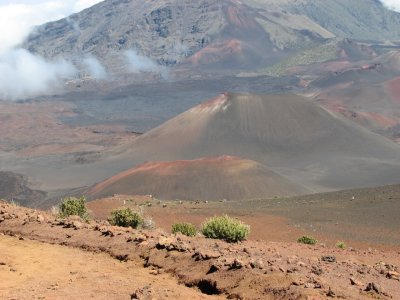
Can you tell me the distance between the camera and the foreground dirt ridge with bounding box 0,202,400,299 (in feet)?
30.3

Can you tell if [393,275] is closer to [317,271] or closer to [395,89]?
[317,271]

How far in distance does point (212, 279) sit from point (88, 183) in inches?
2584

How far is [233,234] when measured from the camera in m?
15.9

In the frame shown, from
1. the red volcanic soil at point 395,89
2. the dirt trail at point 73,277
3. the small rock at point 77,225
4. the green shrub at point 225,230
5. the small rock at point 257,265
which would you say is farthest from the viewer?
the red volcanic soil at point 395,89

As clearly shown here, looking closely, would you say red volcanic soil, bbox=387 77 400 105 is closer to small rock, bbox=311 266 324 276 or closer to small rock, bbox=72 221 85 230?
small rock, bbox=72 221 85 230

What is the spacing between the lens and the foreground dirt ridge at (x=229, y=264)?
30.3ft

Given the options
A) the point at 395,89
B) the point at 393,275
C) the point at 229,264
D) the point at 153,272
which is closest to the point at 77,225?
the point at 153,272

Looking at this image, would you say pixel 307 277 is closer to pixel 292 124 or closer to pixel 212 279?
pixel 212 279

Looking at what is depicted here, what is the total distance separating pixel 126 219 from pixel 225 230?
372 centimetres

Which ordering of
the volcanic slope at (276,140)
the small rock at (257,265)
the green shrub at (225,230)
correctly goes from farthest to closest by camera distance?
the volcanic slope at (276,140) → the green shrub at (225,230) → the small rock at (257,265)

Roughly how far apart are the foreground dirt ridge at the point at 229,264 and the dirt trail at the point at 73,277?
29cm

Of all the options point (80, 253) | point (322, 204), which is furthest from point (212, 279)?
point (322, 204)

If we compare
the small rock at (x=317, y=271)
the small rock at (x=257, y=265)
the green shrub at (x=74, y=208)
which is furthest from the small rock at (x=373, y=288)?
the green shrub at (x=74, y=208)

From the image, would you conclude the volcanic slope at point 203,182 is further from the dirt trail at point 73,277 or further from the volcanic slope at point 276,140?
the dirt trail at point 73,277
